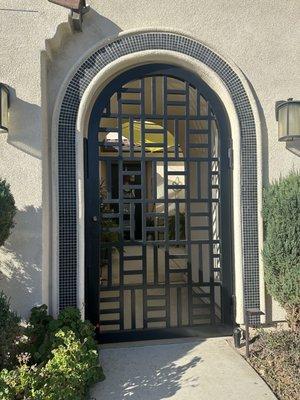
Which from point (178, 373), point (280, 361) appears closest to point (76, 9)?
point (178, 373)

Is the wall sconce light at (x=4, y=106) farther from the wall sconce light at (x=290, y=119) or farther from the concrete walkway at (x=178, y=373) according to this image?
the wall sconce light at (x=290, y=119)

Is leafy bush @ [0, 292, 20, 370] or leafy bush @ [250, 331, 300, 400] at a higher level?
leafy bush @ [0, 292, 20, 370]

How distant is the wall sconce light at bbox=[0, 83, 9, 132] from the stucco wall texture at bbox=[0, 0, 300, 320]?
10 cm

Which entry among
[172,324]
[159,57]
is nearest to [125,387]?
[172,324]

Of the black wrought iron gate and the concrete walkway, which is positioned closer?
the concrete walkway

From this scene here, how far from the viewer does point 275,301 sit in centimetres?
449

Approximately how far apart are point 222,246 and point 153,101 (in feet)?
6.32

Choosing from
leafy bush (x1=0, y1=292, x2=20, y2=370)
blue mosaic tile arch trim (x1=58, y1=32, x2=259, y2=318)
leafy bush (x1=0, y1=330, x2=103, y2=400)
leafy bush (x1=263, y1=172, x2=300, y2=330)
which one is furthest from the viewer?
blue mosaic tile arch trim (x1=58, y1=32, x2=259, y2=318)

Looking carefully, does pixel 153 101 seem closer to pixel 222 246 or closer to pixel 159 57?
pixel 159 57

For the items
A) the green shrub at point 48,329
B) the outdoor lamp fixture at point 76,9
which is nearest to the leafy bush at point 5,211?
the green shrub at point 48,329

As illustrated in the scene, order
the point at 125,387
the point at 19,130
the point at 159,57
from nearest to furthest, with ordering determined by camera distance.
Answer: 1. the point at 125,387
2. the point at 19,130
3. the point at 159,57

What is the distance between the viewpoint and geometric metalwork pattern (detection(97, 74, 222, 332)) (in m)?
4.46

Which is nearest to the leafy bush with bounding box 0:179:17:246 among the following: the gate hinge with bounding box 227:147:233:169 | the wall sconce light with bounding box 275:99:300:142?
the gate hinge with bounding box 227:147:233:169

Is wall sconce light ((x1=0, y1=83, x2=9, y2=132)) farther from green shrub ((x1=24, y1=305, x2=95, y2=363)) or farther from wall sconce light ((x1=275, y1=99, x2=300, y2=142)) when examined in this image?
wall sconce light ((x1=275, y1=99, x2=300, y2=142))
